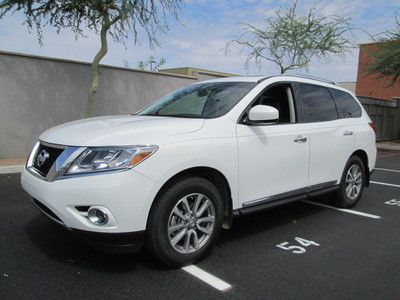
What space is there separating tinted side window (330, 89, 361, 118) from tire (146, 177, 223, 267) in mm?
2854

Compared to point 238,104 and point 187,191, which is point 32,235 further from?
point 238,104

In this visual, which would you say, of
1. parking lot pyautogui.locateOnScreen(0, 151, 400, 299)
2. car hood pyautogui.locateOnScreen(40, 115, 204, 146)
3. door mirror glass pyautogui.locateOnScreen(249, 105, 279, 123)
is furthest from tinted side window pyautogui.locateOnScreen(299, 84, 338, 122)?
car hood pyautogui.locateOnScreen(40, 115, 204, 146)

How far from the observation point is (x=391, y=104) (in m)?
22.7

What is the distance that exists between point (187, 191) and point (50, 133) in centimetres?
143

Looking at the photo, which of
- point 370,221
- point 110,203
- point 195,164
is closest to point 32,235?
point 110,203

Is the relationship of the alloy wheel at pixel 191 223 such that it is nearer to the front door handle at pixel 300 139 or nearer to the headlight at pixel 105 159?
the headlight at pixel 105 159

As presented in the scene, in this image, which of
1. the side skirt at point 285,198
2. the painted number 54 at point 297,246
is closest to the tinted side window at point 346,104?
the side skirt at point 285,198

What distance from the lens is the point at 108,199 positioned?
346 cm

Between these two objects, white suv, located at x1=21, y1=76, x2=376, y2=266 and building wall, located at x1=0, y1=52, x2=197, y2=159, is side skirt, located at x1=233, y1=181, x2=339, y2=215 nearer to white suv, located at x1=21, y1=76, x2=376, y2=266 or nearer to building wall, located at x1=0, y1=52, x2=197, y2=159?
white suv, located at x1=21, y1=76, x2=376, y2=266

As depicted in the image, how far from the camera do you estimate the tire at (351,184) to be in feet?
20.1

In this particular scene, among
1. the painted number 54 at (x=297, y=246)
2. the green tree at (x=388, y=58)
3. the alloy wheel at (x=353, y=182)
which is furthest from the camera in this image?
the green tree at (x=388, y=58)

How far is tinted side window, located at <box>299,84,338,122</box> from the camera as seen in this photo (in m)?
5.41

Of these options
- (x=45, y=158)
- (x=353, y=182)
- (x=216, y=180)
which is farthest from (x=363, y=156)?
(x=45, y=158)

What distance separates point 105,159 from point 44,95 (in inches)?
327
